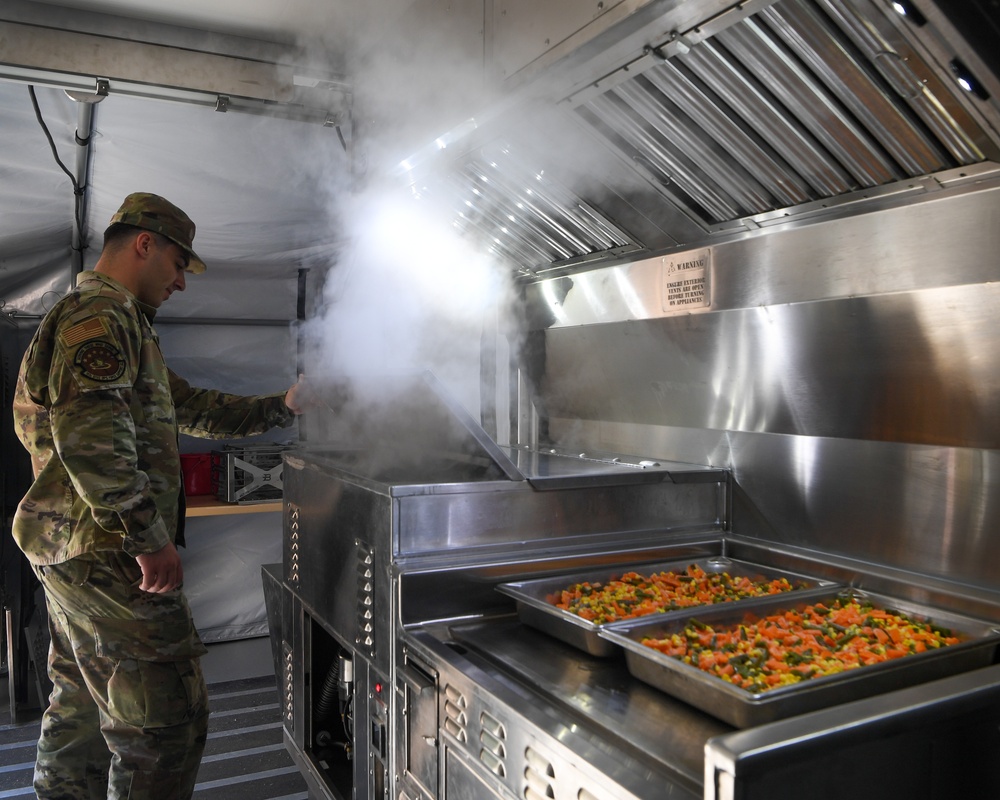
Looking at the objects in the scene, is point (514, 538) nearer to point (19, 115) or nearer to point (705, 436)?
point (705, 436)

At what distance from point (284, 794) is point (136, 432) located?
1593mm

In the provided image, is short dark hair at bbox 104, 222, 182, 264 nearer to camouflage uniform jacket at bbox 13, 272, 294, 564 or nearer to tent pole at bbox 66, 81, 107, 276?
camouflage uniform jacket at bbox 13, 272, 294, 564

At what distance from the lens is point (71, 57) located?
2793 millimetres

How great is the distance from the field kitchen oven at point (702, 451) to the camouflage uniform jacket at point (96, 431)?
1.59ft

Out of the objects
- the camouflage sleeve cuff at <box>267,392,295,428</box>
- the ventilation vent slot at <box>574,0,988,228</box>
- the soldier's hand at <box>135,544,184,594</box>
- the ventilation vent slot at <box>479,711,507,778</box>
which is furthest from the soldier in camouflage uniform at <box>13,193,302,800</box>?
the ventilation vent slot at <box>574,0,988,228</box>

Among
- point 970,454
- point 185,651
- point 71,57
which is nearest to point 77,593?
point 185,651

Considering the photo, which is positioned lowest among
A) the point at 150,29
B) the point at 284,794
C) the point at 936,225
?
the point at 284,794

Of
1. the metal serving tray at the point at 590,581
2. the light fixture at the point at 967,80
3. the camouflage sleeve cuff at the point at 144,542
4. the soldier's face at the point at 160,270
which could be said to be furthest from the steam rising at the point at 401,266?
the light fixture at the point at 967,80

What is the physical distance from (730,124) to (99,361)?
1753 millimetres

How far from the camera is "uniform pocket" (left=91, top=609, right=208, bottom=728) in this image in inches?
87.9

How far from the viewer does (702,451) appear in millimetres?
2400

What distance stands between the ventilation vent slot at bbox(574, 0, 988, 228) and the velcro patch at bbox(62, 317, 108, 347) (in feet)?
4.72

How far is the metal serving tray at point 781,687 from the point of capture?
3.84ft

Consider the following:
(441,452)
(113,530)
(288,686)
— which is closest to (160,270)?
(113,530)
